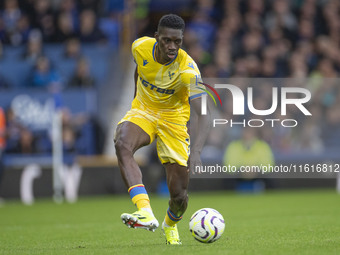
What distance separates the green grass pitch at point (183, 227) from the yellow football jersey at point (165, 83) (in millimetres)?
1454

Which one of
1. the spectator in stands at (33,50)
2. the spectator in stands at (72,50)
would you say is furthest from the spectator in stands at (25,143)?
the spectator in stands at (72,50)

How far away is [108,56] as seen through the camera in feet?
65.9

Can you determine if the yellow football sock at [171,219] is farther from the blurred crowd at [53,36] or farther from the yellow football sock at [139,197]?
the blurred crowd at [53,36]

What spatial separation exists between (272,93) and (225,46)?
2.74m

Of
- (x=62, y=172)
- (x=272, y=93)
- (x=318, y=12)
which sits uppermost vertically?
(x=318, y=12)

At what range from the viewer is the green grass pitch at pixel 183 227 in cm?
726

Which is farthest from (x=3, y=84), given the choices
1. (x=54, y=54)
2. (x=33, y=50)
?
(x=54, y=54)

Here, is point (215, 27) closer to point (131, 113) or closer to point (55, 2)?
point (55, 2)

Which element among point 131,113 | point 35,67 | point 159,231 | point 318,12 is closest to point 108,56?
point 35,67

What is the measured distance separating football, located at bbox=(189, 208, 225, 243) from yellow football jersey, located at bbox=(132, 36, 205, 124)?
44.6 inches

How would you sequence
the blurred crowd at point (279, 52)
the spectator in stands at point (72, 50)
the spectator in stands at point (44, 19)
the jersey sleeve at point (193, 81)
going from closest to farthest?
the jersey sleeve at point (193, 81) < the blurred crowd at point (279, 52) < the spectator in stands at point (72, 50) < the spectator in stands at point (44, 19)

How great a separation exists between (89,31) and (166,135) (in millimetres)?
13166

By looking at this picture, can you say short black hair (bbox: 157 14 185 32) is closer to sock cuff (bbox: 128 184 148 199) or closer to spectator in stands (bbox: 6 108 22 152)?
sock cuff (bbox: 128 184 148 199)

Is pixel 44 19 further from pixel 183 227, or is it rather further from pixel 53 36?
pixel 183 227
